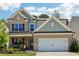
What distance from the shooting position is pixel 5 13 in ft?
103

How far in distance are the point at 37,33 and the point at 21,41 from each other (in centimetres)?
228

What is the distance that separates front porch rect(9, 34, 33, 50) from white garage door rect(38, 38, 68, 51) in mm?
766

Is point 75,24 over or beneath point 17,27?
over

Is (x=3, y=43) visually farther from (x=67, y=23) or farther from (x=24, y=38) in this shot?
(x=67, y=23)

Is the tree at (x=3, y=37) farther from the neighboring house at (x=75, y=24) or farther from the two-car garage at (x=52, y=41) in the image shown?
the neighboring house at (x=75, y=24)

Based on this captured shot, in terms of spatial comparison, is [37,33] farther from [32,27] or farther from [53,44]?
[53,44]

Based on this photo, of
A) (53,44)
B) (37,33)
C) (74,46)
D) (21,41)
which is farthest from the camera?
(37,33)

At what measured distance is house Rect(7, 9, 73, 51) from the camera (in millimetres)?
32500

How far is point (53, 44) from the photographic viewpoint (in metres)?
32.6

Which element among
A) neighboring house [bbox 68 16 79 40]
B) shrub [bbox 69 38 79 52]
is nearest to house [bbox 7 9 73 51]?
shrub [bbox 69 38 79 52]

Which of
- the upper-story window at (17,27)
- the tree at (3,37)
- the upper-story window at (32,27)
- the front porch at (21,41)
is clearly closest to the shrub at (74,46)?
the front porch at (21,41)

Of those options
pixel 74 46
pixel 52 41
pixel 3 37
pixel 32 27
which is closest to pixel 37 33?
pixel 32 27

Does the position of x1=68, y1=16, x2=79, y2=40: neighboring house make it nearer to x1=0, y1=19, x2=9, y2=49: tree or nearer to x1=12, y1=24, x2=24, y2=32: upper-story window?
x1=0, y1=19, x2=9, y2=49: tree

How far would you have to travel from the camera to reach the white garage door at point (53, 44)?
3259cm
